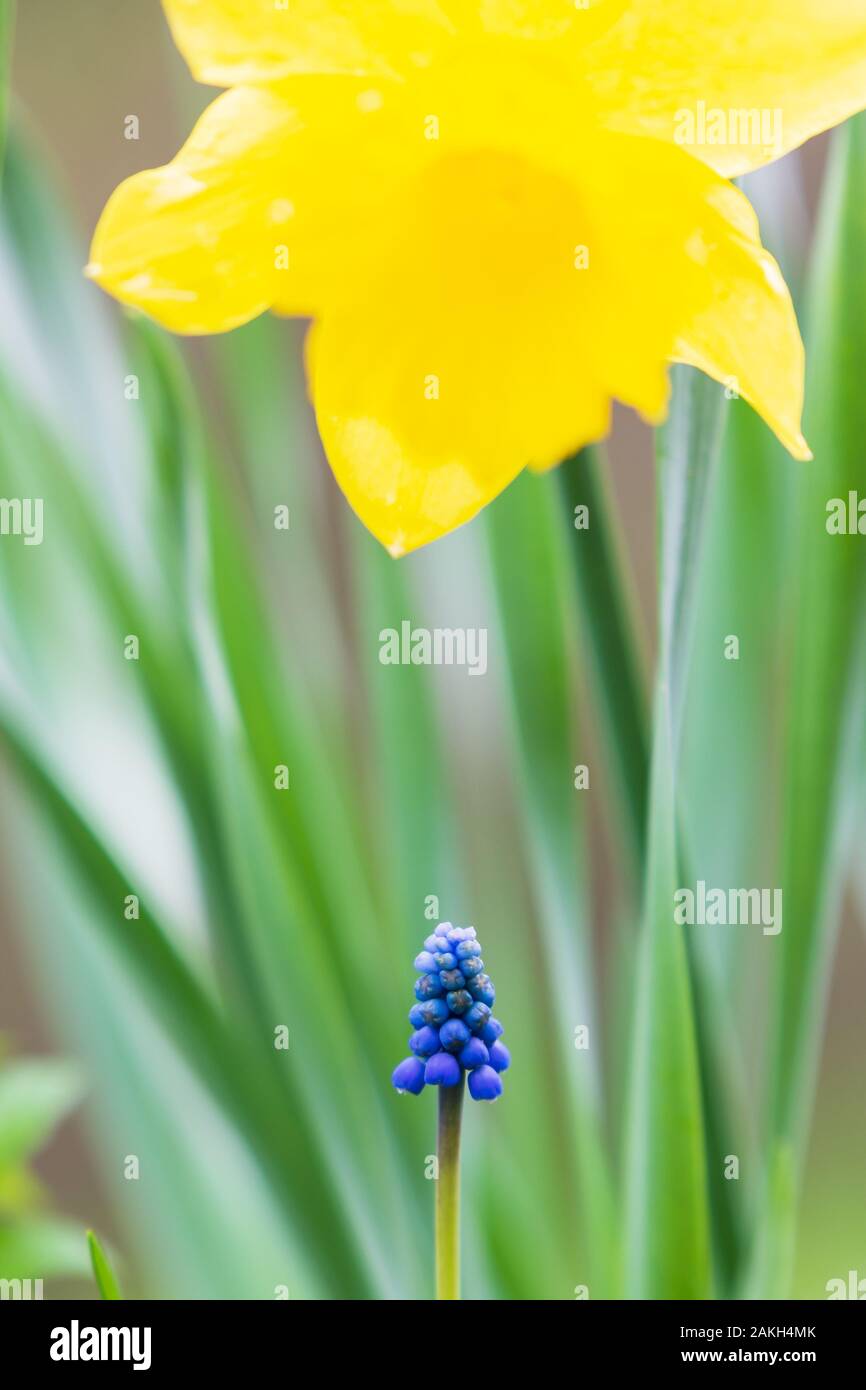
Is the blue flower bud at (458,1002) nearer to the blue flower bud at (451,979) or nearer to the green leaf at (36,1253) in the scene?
the blue flower bud at (451,979)

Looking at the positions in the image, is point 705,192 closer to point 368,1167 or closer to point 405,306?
point 405,306

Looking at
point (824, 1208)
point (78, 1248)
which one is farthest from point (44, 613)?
point (824, 1208)

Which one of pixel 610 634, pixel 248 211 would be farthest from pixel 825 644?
pixel 248 211
